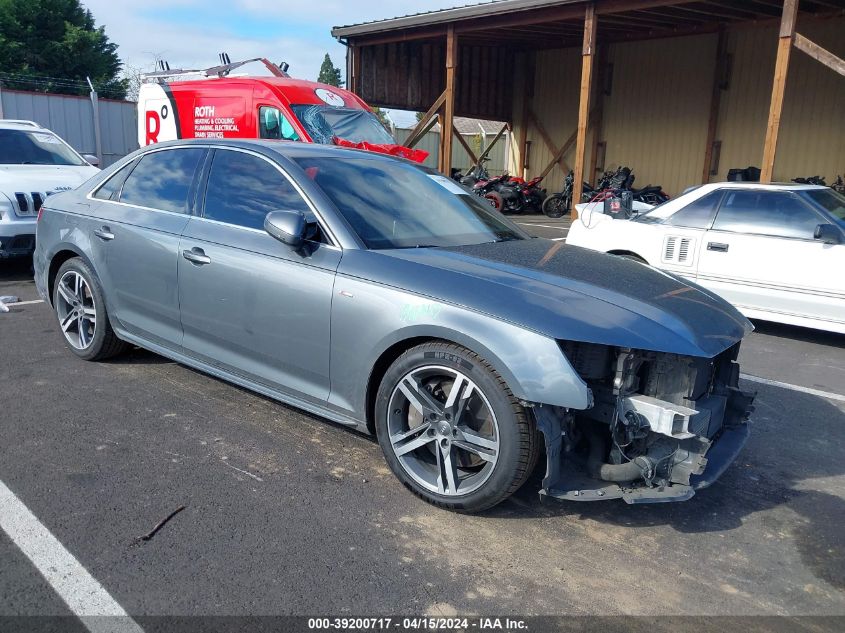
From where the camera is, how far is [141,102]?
14320 millimetres

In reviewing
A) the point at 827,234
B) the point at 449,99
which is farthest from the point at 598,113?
the point at 827,234

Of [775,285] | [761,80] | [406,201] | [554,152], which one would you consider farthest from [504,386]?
[554,152]

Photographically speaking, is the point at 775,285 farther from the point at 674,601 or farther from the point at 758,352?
the point at 674,601

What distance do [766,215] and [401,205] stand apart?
439 centimetres

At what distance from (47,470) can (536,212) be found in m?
17.8

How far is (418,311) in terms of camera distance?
316 cm

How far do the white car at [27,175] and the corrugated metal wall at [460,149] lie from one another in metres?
19.5

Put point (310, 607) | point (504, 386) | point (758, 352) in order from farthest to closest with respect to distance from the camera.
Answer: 1. point (758, 352)
2. point (504, 386)
3. point (310, 607)

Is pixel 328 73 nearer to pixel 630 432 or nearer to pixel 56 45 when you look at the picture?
pixel 56 45

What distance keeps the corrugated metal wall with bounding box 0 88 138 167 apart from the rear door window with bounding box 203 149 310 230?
15.5 metres

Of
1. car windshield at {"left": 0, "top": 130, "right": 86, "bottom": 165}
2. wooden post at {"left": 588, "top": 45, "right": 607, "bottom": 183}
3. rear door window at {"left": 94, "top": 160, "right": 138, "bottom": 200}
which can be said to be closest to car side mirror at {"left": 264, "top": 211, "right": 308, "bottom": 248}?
rear door window at {"left": 94, "top": 160, "right": 138, "bottom": 200}

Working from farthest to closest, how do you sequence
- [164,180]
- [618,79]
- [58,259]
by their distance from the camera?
1. [618,79]
2. [58,259]
3. [164,180]

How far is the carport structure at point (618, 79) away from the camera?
1569 centimetres

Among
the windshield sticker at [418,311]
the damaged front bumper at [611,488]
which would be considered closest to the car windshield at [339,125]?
the windshield sticker at [418,311]
